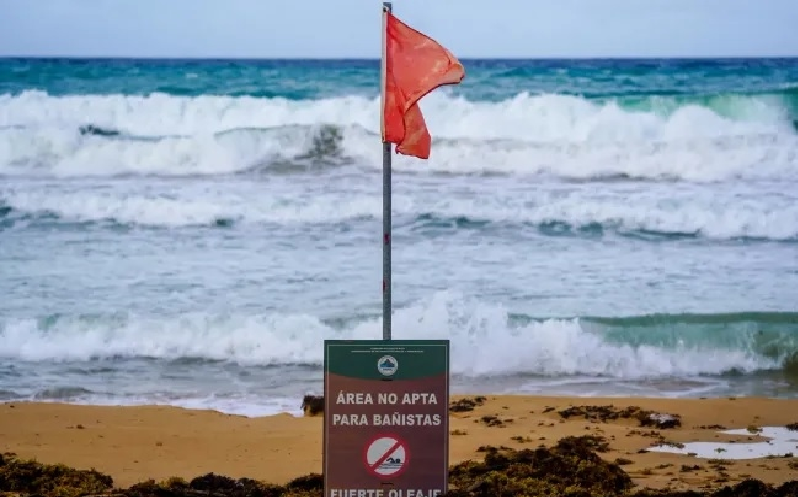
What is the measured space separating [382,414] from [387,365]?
0.78 feet

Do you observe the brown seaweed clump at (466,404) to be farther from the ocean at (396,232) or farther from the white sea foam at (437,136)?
the white sea foam at (437,136)

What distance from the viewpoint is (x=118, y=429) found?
975 cm

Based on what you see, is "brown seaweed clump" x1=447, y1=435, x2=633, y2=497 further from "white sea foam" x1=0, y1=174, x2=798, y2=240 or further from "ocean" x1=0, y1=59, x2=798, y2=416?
"white sea foam" x1=0, y1=174, x2=798, y2=240

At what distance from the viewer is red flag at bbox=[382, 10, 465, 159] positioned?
21.4ft

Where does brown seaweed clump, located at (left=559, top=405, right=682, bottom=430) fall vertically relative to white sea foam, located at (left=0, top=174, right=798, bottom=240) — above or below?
below

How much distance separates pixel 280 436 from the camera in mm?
9492

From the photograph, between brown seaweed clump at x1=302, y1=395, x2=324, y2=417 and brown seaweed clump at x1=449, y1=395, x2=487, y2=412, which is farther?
brown seaweed clump at x1=449, y1=395, x2=487, y2=412

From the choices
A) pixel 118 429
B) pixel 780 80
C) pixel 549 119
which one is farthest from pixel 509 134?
pixel 118 429

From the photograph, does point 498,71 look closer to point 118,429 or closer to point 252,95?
point 252,95

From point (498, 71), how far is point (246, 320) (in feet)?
85.5

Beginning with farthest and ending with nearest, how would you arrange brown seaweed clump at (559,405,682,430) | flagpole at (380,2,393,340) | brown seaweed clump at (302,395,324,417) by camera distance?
brown seaweed clump at (302,395,324,417) < brown seaweed clump at (559,405,682,430) < flagpole at (380,2,393,340)

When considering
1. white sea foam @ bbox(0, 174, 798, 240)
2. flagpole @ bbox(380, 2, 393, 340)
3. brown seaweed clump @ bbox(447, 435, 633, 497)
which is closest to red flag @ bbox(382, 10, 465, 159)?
flagpole @ bbox(380, 2, 393, 340)

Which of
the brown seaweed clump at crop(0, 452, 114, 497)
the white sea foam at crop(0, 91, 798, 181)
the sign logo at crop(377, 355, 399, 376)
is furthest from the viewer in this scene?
the white sea foam at crop(0, 91, 798, 181)

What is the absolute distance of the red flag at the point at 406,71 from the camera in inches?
257
